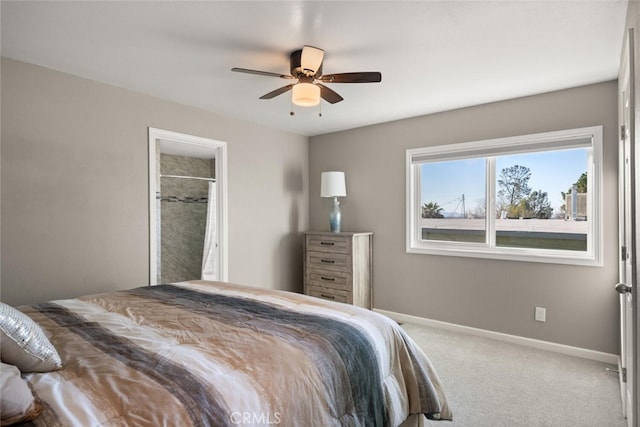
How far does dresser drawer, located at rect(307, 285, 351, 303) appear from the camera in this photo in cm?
396

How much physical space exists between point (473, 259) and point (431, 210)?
0.74m

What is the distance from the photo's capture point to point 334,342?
1.45 meters

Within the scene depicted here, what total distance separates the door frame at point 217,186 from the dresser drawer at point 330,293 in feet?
3.53

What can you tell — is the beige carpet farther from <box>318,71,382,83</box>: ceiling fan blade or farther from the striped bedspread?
<box>318,71,382,83</box>: ceiling fan blade

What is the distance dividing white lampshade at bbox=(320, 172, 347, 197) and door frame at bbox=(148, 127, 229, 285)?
47.2 inches

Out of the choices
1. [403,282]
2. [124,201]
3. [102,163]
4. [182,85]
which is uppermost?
[182,85]

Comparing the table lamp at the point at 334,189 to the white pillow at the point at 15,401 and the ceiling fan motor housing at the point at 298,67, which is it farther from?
the white pillow at the point at 15,401

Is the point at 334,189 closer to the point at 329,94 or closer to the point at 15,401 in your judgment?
the point at 329,94

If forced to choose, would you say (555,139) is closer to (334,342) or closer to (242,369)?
(334,342)

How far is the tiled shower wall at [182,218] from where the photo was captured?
473cm

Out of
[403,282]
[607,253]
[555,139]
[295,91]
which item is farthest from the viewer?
[403,282]

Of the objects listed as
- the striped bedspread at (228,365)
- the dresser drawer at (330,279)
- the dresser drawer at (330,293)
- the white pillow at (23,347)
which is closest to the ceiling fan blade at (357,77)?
the striped bedspread at (228,365)

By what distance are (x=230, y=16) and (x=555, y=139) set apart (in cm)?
293

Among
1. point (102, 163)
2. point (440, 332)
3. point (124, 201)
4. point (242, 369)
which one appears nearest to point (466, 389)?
point (440, 332)
